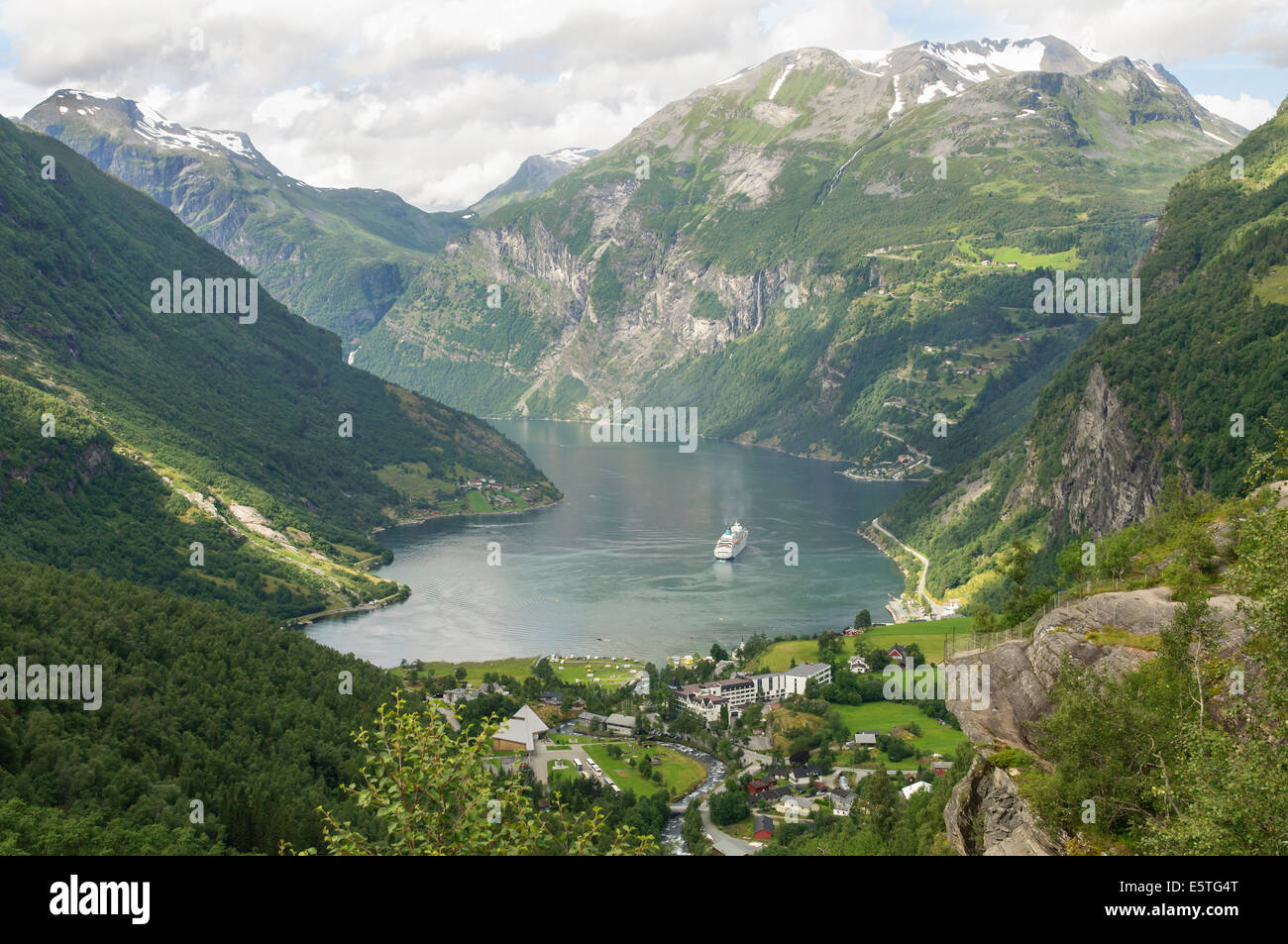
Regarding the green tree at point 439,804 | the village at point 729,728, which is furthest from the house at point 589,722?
the green tree at point 439,804

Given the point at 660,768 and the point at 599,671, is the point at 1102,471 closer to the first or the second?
the point at 599,671

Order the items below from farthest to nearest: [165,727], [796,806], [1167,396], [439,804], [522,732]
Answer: [1167,396] → [522,732] → [796,806] → [165,727] → [439,804]

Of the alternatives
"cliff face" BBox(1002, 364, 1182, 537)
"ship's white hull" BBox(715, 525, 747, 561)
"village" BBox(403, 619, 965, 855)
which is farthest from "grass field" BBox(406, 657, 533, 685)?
"cliff face" BBox(1002, 364, 1182, 537)

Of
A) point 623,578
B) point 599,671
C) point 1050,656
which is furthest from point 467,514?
point 1050,656

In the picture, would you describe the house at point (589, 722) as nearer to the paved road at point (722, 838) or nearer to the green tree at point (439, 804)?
the paved road at point (722, 838)
